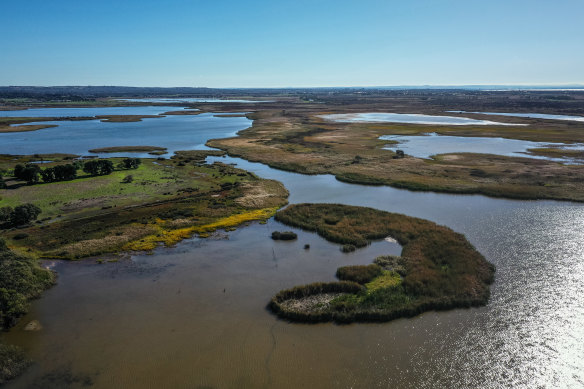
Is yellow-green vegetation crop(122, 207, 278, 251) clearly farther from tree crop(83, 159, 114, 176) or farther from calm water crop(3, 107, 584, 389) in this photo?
tree crop(83, 159, 114, 176)

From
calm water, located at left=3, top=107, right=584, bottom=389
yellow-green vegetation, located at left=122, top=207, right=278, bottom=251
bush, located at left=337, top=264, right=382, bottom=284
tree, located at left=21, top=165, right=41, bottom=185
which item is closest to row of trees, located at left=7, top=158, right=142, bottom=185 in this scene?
tree, located at left=21, top=165, right=41, bottom=185

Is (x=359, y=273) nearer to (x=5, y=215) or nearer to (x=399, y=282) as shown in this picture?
(x=399, y=282)

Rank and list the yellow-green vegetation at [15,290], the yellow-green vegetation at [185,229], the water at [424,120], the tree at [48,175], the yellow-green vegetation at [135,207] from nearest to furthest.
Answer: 1. the yellow-green vegetation at [15,290]
2. the yellow-green vegetation at [185,229]
3. the yellow-green vegetation at [135,207]
4. the tree at [48,175]
5. the water at [424,120]

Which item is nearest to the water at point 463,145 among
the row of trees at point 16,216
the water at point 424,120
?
the water at point 424,120

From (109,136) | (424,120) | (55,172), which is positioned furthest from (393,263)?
(424,120)

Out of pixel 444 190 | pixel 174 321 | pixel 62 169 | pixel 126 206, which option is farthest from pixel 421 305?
pixel 62 169

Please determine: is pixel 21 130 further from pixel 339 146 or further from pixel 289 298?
pixel 289 298

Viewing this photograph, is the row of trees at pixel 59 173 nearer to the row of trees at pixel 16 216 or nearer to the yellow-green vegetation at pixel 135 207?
the yellow-green vegetation at pixel 135 207
